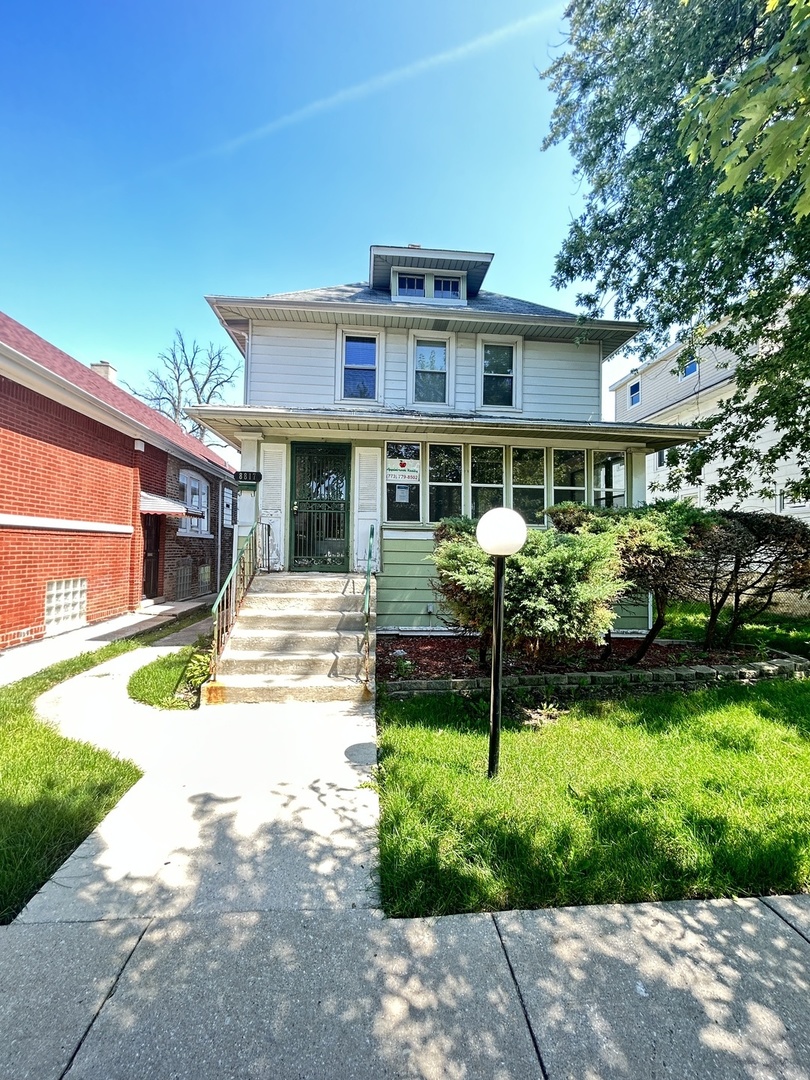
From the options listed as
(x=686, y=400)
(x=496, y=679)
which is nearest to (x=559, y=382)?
(x=496, y=679)

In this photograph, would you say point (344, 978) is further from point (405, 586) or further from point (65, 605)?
point (65, 605)

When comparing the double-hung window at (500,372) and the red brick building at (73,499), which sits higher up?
the double-hung window at (500,372)

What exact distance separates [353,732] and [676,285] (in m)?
9.86

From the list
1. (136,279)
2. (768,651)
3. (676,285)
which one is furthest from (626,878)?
(136,279)

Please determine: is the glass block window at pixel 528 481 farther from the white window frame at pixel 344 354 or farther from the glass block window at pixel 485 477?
the white window frame at pixel 344 354

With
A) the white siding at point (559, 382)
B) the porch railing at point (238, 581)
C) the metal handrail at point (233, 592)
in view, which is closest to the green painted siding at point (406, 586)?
the porch railing at point (238, 581)

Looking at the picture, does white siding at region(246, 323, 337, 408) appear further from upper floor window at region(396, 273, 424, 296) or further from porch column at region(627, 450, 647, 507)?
porch column at region(627, 450, 647, 507)

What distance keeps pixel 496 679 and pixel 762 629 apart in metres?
7.12

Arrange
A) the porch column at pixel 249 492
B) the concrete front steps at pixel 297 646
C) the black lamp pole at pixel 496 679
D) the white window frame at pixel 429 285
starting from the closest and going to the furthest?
the black lamp pole at pixel 496 679, the concrete front steps at pixel 297 646, the porch column at pixel 249 492, the white window frame at pixel 429 285

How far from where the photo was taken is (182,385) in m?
26.5

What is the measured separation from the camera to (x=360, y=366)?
893 centimetres

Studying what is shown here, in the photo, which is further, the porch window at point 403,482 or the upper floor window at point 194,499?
the upper floor window at point 194,499

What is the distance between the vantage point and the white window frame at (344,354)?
8.79m

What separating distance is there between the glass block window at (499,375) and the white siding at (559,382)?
0.96 feet
